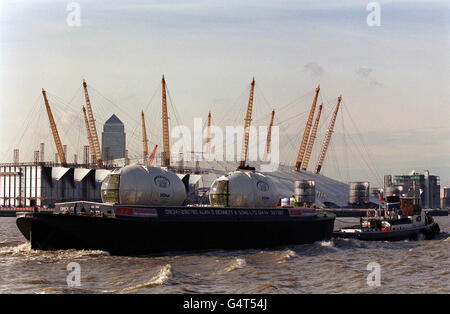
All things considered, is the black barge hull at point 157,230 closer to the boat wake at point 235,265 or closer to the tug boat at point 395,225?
the boat wake at point 235,265

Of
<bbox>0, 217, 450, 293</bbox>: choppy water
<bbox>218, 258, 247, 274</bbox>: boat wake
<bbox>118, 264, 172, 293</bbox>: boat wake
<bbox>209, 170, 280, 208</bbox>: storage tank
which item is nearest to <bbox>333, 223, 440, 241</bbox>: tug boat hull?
<bbox>0, 217, 450, 293</bbox>: choppy water

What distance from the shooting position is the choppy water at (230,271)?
37.0 m

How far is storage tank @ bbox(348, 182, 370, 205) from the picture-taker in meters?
185

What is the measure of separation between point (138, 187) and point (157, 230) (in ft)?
14.3

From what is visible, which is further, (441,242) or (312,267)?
(441,242)

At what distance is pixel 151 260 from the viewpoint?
160 ft

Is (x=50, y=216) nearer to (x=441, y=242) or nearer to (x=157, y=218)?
(x=157, y=218)

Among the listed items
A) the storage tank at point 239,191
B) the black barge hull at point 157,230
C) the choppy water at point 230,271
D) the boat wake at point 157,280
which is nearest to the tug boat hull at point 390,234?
the black barge hull at point 157,230

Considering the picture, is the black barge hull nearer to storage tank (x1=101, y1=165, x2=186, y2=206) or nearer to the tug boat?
storage tank (x1=101, y1=165, x2=186, y2=206)

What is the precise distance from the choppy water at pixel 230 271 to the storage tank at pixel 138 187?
5.99 meters
